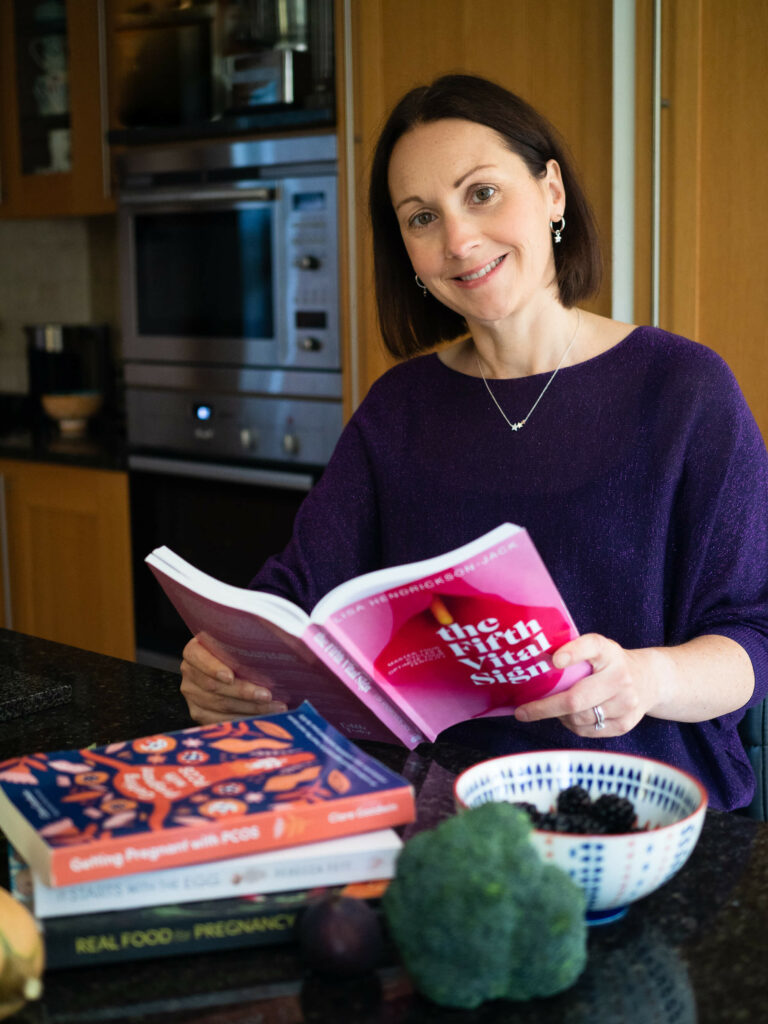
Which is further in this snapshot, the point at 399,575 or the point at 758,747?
the point at 758,747

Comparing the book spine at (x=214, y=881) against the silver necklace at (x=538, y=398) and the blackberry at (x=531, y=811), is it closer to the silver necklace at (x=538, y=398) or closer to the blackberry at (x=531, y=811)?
the blackberry at (x=531, y=811)

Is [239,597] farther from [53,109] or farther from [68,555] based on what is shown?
[53,109]

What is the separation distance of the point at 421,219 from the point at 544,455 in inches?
12.4

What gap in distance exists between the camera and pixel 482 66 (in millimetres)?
2307

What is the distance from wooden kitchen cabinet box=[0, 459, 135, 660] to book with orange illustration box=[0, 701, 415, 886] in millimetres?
2283

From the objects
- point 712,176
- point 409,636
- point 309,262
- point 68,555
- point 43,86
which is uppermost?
point 43,86

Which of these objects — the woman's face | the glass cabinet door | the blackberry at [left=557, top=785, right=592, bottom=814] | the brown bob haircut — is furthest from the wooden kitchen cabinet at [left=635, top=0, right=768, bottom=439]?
the glass cabinet door

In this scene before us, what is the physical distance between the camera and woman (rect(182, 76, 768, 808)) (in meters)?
1.23

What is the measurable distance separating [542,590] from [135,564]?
7.61 feet

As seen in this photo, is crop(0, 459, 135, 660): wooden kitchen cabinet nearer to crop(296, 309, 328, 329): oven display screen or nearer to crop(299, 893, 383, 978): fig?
crop(296, 309, 328, 329): oven display screen

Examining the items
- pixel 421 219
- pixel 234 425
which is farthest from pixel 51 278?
pixel 421 219

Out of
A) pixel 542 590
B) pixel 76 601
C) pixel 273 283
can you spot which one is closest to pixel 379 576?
pixel 542 590

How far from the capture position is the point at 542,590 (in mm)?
856

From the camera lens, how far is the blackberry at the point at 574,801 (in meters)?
0.74
